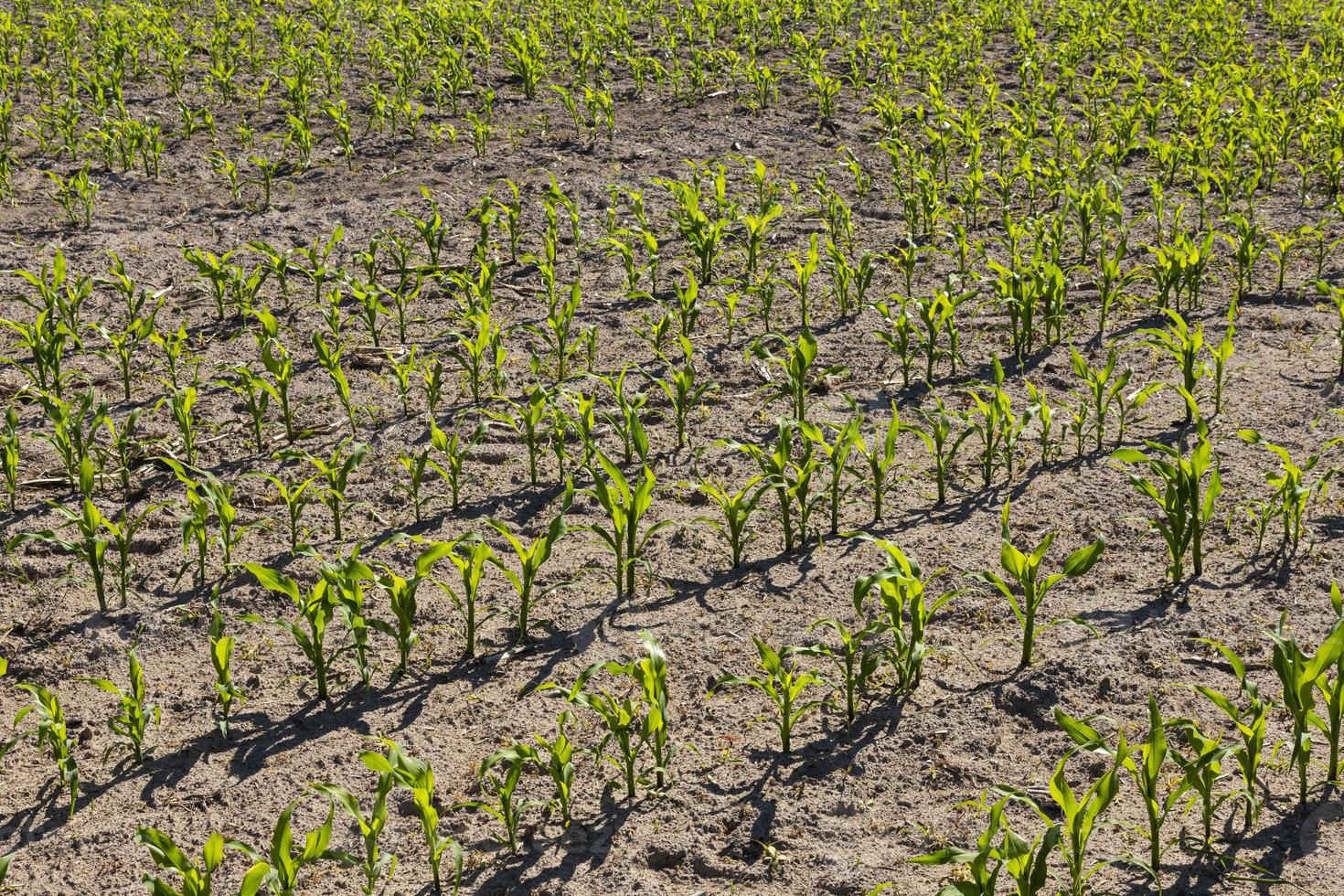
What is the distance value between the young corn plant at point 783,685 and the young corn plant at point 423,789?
85 cm

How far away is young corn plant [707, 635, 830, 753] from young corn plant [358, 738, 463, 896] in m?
0.85

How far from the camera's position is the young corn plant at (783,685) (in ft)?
11.1

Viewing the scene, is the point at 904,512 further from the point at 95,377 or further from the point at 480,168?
the point at 480,168

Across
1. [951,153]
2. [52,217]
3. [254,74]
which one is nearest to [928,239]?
[951,153]

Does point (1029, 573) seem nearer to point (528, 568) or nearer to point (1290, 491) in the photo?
point (1290, 491)

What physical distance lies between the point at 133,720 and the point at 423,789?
95cm

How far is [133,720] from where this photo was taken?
3.45 meters

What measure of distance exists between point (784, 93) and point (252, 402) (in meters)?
5.71

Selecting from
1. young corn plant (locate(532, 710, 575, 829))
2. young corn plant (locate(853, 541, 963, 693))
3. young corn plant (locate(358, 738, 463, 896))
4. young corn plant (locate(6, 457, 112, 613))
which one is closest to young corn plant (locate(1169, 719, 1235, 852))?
young corn plant (locate(853, 541, 963, 693))

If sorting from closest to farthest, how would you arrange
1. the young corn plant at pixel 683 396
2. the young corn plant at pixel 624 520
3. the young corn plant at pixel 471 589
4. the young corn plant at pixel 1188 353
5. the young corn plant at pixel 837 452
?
1. the young corn plant at pixel 471 589
2. the young corn plant at pixel 624 520
3. the young corn plant at pixel 837 452
4. the young corn plant at pixel 1188 353
5. the young corn plant at pixel 683 396

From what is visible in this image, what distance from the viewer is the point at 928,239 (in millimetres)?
6980

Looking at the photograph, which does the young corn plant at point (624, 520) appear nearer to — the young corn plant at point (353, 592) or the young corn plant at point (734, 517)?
the young corn plant at point (734, 517)

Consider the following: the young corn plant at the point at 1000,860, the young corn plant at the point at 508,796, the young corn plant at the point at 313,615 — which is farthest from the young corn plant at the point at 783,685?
the young corn plant at the point at 313,615

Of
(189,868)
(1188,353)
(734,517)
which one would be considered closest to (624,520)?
(734,517)
